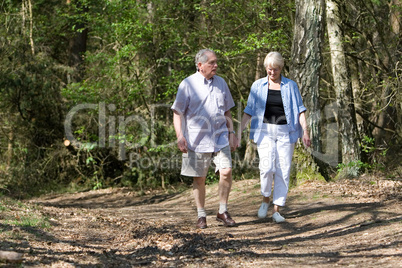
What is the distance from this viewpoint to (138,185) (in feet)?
47.9

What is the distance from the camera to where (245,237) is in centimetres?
580

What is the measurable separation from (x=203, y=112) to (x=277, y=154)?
1056 mm

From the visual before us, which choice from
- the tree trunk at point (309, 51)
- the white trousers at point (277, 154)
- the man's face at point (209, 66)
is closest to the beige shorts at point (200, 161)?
the white trousers at point (277, 154)

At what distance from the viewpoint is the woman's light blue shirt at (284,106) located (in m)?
6.54

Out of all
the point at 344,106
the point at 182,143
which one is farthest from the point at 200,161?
the point at 344,106

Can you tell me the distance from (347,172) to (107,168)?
749 centimetres

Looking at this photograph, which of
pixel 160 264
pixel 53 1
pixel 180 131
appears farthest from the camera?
pixel 53 1

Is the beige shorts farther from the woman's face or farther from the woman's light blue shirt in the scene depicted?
the woman's face

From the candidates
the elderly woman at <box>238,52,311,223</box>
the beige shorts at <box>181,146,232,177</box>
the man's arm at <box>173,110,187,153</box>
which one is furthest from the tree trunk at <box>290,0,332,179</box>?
the man's arm at <box>173,110,187,153</box>

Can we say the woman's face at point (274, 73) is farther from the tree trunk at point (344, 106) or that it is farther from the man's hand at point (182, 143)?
the tree trunk at point (344, 106)

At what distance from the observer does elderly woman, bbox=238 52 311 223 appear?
6.51 m

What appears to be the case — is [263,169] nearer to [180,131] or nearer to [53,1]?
[180,131]

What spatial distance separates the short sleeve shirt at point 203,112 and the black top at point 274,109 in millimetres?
585

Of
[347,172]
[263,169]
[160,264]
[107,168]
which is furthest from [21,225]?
[107,168]
